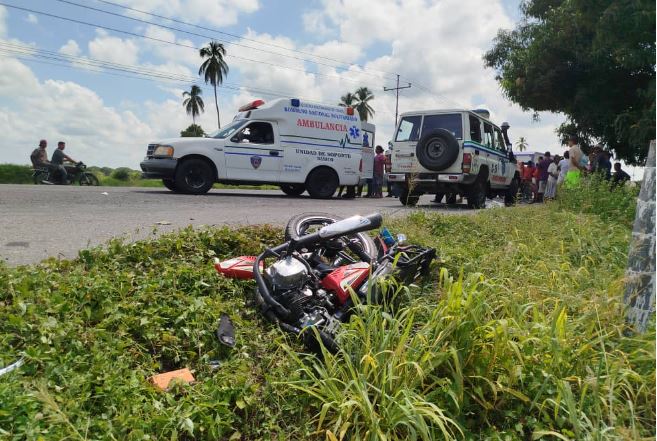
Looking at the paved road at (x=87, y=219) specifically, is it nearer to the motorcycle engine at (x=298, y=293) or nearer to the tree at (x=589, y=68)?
the motorcycle engine at (x=298, y=293)

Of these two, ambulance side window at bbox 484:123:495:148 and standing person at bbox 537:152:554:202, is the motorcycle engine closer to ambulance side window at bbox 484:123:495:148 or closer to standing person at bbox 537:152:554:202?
ambulance side window at bbox 484:123:495:148

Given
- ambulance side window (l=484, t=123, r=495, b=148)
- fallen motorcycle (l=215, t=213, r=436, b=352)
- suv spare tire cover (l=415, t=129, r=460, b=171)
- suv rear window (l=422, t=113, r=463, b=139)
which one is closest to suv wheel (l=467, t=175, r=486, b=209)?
ambulance side window (l=484, t=123, r=495, b=148)

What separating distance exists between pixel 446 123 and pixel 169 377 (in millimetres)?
8880

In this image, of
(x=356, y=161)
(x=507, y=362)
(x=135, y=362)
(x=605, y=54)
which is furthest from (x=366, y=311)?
(x=605, y=54)

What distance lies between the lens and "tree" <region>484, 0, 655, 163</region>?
34.2 ft

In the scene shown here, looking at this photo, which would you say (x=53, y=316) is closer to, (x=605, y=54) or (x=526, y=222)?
(x=526, y=222)

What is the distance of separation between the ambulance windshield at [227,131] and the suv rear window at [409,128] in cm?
373

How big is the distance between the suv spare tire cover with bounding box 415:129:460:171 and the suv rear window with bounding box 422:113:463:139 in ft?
0.99

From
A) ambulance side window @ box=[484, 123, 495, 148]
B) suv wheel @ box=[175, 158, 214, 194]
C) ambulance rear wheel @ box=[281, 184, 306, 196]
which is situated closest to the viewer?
suv wheel @ box=[175, 158, 214, 194]

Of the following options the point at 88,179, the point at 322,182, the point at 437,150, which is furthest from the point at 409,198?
the point at 88,179

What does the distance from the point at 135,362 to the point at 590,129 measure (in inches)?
684

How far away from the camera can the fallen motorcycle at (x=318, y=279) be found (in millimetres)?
2615

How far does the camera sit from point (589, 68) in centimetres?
1434

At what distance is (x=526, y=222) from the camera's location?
19.0 ft
